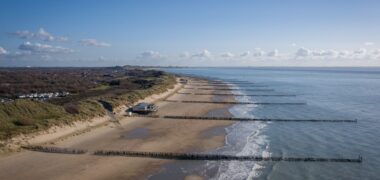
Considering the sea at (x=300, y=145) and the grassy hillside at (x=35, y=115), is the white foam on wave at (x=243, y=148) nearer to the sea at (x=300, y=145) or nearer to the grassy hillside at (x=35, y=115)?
the sea at (x=300, y=145)

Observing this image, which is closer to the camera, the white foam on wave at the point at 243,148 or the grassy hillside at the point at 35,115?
the white foam on wave at the point at 243,148

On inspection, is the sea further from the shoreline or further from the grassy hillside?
the grassy hillside

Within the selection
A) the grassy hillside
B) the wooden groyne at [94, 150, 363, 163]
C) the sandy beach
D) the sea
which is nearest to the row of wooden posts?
the wooden groyne at [94, 150, 363, 163]

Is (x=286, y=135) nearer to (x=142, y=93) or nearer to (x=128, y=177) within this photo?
(x=128, y=177)

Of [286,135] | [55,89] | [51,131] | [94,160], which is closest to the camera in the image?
[94,160]

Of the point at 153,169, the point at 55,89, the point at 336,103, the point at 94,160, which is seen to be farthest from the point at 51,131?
the point at 336,103

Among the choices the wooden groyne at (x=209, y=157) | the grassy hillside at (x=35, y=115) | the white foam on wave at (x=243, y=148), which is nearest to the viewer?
the white foam on wave at (x=243, y=148)

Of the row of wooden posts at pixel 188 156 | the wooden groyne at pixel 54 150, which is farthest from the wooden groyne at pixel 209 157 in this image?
the wooden groyne at pixel 54 150
